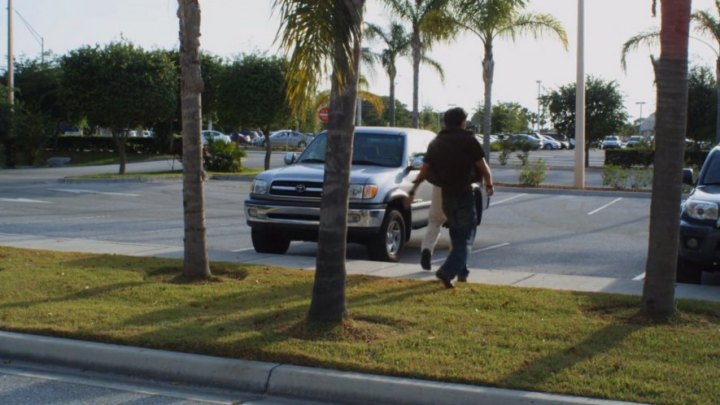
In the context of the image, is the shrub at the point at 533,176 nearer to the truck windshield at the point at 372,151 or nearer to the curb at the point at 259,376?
the truck windshield at the point at 372,151

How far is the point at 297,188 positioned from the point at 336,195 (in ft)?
A: 15.9

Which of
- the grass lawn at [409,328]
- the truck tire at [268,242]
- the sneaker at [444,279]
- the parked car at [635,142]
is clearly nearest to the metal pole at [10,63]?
the truck tire at [268,242]

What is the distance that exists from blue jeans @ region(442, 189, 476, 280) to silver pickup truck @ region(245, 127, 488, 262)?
2624mm

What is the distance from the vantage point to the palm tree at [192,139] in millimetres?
9648

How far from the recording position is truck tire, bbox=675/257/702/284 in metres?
10.7

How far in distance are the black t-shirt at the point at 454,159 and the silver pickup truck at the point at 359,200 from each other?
2569mm

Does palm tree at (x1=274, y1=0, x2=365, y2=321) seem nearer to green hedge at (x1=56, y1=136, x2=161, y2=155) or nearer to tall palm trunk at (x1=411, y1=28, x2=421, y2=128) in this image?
tall palm trunk at (x1=411, y1=28, x2=421, y2=128)

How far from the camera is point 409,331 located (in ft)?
25.1

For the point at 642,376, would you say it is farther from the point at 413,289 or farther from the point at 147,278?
the point at 147,278

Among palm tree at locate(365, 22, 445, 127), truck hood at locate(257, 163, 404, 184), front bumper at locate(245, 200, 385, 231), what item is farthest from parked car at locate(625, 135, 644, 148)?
front bumper at locate(245, 200, 385, 231)

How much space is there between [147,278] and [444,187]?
345 cm

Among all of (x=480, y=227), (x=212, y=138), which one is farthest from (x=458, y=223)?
(x=212, y=138)

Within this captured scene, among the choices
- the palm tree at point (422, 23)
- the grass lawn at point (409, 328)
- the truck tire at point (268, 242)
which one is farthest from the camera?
the palm tree at point (422, 23)

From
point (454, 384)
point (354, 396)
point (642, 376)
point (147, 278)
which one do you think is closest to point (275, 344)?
point (354, 396)
